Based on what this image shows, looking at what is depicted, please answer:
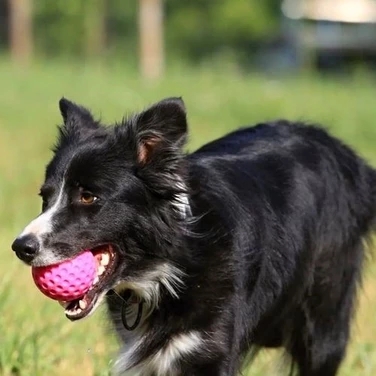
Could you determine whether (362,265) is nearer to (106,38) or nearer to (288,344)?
(288,344)

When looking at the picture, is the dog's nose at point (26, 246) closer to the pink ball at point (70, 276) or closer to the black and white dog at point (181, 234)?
the black and white dog at point (181, 234)

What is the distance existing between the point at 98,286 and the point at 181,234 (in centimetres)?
46

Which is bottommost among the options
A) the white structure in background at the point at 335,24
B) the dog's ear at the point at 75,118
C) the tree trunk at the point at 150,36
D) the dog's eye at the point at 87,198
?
the white structure in background at the point at 335,24

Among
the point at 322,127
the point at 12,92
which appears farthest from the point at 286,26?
the point at 322,127

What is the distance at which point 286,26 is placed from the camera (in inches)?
1702

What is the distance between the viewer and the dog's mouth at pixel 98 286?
167 inches

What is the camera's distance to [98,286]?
4.27 metres

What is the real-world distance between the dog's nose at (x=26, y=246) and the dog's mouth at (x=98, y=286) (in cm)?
30

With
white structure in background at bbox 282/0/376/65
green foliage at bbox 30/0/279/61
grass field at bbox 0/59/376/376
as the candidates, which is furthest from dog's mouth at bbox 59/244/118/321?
white structure in background at bbox 282/0/376/65

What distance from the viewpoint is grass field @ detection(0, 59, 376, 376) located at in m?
5.81

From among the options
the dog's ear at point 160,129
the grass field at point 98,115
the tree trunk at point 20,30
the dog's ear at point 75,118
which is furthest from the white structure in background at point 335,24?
the dog's ear at point 160,129

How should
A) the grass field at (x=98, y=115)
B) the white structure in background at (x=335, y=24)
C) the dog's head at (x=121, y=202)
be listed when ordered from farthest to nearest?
the white structure in background at (x=335, y=24) < the grass field at (x=98, y=115) < the dog's head at (x=121, y=202)

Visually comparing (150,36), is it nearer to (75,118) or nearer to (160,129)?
(75,118)

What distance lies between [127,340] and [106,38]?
35.8 meters
